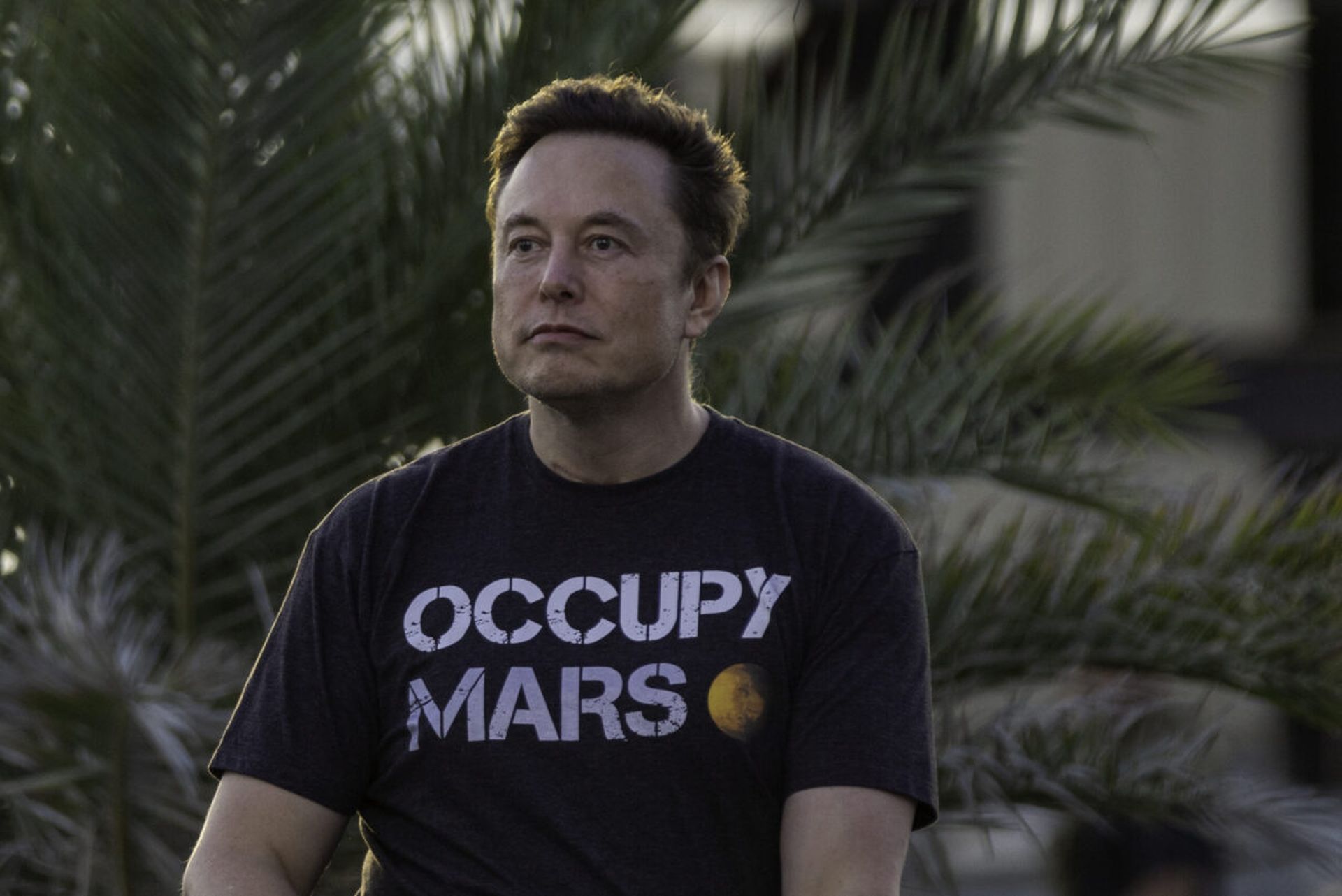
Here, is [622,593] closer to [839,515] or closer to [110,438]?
[839,515]

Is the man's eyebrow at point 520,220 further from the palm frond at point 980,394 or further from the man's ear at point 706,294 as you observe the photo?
the palm frond at point 980,394

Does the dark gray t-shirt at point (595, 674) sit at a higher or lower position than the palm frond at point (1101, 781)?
higher

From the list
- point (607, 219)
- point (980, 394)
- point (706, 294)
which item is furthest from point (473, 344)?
point (607, 219)

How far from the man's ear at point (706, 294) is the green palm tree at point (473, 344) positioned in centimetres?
182

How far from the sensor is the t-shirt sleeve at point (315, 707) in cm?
206

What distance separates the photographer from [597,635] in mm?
2008

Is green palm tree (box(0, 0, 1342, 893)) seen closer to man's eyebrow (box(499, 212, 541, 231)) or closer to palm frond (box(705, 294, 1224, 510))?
palm frond (box(705, 294, 1224, 510))

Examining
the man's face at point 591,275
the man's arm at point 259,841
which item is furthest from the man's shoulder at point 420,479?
the man's arm at point 259,841

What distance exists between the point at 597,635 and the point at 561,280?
400 mm

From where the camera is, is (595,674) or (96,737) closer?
(595,674)

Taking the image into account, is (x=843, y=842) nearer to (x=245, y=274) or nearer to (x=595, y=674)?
(x=595, y=674)

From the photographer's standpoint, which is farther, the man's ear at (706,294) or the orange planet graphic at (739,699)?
the man's ear at (706,294)

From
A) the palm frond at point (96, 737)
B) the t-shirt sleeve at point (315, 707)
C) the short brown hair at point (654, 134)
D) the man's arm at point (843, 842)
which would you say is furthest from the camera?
the palm frond at point (96, 737)

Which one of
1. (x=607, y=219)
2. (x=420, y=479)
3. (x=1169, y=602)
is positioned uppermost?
(x=607, y=219)
